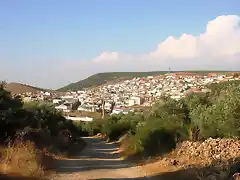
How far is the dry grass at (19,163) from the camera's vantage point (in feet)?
52.0

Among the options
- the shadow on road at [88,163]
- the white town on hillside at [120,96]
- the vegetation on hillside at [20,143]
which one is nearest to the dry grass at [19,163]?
the vegetation on hillside at [20,143]

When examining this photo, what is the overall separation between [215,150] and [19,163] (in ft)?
32.3

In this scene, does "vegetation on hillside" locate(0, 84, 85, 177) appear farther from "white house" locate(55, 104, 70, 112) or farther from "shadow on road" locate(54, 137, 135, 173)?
"white house" locate(55, 104, 70, 112)

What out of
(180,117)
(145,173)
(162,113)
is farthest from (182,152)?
(162,113)

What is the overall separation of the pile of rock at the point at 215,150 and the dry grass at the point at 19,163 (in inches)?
333

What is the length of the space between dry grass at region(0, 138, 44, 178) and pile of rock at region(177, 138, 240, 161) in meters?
8.46

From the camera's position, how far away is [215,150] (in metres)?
19.9

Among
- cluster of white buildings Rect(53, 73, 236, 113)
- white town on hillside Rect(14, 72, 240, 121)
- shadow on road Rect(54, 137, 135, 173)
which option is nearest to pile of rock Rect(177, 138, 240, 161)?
shadow on road Rect(54, 137, 135, 173)

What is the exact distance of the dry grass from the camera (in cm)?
1584

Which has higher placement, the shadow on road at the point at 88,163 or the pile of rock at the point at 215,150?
the pile of rock at the point at 215,150

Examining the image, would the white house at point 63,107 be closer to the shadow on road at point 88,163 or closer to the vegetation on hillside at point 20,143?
the vegetation on hillside at point 20,143

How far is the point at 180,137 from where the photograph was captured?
2702 centimetres

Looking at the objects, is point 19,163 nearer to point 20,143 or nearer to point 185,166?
point 20,143

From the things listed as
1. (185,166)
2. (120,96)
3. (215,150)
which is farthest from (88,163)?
(120,96)
